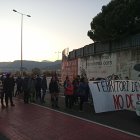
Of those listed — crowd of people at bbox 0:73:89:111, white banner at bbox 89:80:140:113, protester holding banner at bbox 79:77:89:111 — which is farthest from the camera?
crowd of people at bbox 0:73:89:111

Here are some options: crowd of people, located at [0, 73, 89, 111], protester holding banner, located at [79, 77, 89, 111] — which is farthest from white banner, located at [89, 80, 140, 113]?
crowd of people, located at [0, 73, 89, 111]

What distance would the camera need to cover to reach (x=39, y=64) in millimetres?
196750

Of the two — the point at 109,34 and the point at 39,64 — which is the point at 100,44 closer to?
the point at 109,34

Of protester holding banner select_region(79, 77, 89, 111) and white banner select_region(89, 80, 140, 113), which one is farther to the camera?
protester holding banner select_region(79, 77, 89, 111)

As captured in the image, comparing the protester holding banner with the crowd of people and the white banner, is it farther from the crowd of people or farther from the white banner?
the white banner

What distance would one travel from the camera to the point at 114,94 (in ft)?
65.5

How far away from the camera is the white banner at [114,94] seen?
762 inches

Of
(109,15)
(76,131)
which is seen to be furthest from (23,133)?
(109,15)

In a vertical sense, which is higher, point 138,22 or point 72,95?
point 138,22

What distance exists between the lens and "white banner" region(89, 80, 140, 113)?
19.4 metres

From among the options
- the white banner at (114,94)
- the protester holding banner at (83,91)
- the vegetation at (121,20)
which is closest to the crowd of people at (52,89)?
the protester holding banner at (83,91)

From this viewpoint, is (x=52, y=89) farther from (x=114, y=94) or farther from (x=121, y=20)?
(x=121, y=20)

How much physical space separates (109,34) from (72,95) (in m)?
17.4

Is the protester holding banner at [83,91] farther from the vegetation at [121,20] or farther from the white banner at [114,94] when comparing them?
the vegetation at [121,20]
